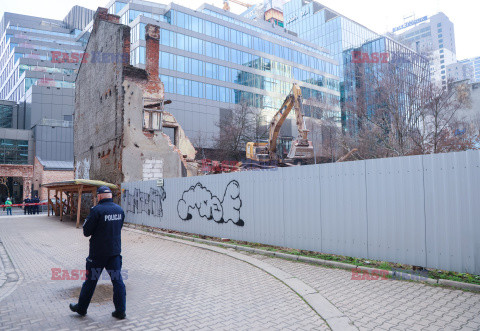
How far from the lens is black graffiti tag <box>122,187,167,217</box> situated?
14.3 metres

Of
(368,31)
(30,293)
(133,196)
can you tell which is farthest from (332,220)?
(368,31)

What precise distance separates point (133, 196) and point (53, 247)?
20.5ft

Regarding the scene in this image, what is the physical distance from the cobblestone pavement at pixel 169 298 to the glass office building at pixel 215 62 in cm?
3544

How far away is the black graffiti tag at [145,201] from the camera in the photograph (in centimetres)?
1434

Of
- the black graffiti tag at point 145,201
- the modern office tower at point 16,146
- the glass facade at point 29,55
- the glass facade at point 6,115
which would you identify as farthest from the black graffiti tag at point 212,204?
the glass facade at point 6,115

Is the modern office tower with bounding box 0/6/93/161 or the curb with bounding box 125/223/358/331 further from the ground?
the modern office tower with bounding box 0/6/93/161

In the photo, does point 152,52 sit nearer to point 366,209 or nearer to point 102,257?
point 366,209

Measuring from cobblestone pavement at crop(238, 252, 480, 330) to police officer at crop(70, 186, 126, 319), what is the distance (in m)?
2.99

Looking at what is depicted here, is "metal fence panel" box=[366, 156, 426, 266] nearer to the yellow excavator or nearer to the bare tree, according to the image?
the bare tree

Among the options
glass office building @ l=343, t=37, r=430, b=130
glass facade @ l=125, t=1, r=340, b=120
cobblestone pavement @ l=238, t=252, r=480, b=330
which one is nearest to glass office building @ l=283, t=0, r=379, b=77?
glass facade @ l=125, t=1, r=340, b=120

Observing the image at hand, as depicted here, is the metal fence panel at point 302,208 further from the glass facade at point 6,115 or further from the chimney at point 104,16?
the glass facade at point 6,115

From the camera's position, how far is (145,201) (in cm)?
1552

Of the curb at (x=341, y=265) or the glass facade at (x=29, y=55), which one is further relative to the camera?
the glass facade at (x=29, y=55)

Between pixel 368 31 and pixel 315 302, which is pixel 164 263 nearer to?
pixel 315 302
